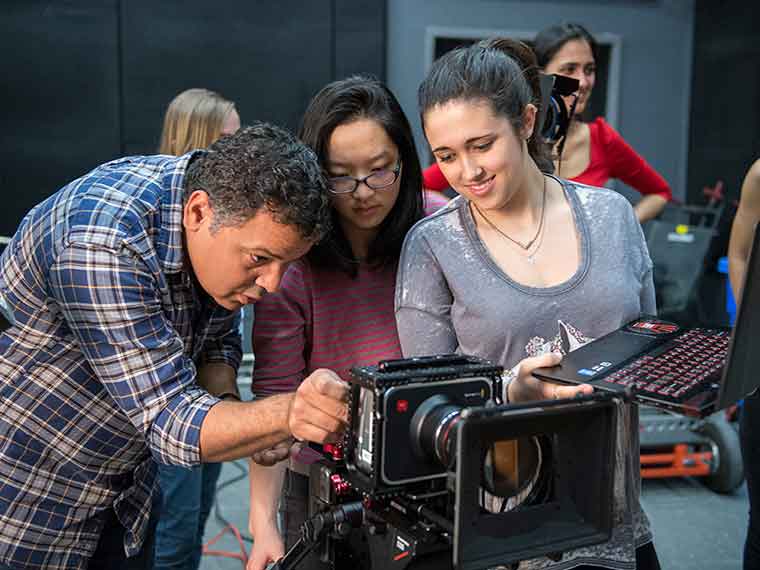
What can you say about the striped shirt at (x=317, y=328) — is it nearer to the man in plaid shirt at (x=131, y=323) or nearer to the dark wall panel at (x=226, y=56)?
the man in plaid shirt at (x=131, y=323)

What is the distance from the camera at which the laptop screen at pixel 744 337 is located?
1022 mm

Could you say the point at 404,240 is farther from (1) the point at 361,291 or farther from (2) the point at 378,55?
(2) the point at 378,55

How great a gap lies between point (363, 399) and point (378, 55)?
408 cm

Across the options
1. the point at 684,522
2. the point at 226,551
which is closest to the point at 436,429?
the point at 226,551

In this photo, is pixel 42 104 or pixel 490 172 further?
pixel 42 104

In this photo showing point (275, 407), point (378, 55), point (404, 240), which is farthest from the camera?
point (378, 55)

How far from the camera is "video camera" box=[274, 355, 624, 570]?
986mm

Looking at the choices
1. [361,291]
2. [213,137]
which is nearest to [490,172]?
[361,291]

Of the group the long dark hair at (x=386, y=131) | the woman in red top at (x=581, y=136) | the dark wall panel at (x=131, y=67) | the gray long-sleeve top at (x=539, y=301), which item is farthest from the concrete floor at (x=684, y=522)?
the dark wall panel at (x=131, y=67)

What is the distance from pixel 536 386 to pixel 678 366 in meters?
0.19

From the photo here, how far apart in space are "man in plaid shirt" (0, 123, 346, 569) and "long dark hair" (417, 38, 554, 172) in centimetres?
24

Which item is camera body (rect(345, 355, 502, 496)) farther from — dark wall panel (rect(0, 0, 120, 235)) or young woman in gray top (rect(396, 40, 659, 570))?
dark wall panel (rect(0, 0, 120, 235))

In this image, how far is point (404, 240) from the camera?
1.46m

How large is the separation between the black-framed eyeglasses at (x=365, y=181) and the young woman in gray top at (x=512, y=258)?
11cm
